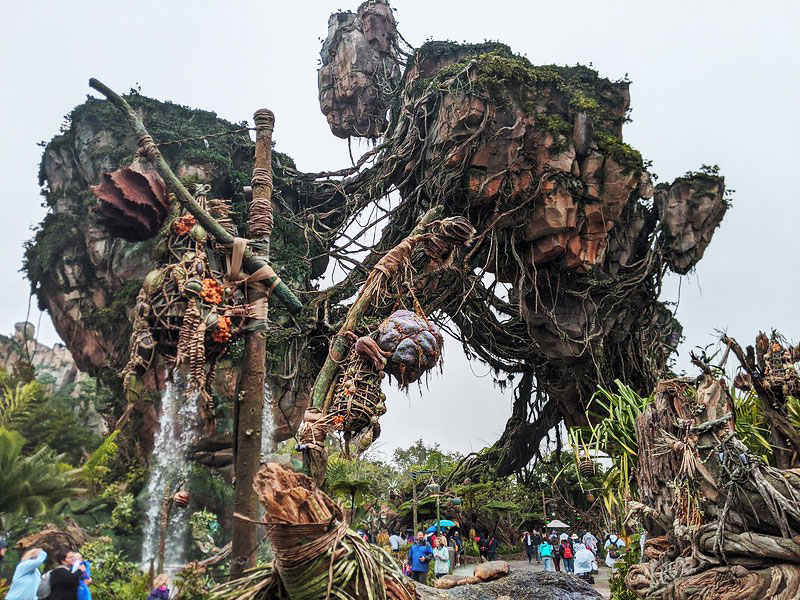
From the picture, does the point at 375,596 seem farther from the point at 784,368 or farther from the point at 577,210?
the point at 577,210

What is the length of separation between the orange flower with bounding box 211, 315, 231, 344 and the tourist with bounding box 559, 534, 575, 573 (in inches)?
393

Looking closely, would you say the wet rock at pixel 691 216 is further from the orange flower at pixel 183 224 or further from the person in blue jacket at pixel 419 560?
the orange flower at pixel 183 224

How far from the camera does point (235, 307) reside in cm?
250

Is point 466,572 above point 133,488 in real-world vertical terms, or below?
below

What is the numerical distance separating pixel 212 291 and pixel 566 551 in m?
10.1

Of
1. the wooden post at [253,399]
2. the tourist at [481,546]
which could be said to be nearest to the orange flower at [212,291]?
the wooden post at [253,399]

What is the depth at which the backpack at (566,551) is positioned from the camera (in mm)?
10594

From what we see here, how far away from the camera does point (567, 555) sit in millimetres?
10578

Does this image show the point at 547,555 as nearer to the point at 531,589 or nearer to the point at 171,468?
the point at 531,589

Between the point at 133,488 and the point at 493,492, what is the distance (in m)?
8.34

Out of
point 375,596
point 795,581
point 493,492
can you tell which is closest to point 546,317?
point 493,492

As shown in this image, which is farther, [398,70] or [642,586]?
[398,70]

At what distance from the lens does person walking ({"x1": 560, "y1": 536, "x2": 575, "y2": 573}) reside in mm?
10625

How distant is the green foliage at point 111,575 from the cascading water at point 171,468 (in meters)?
1.05
